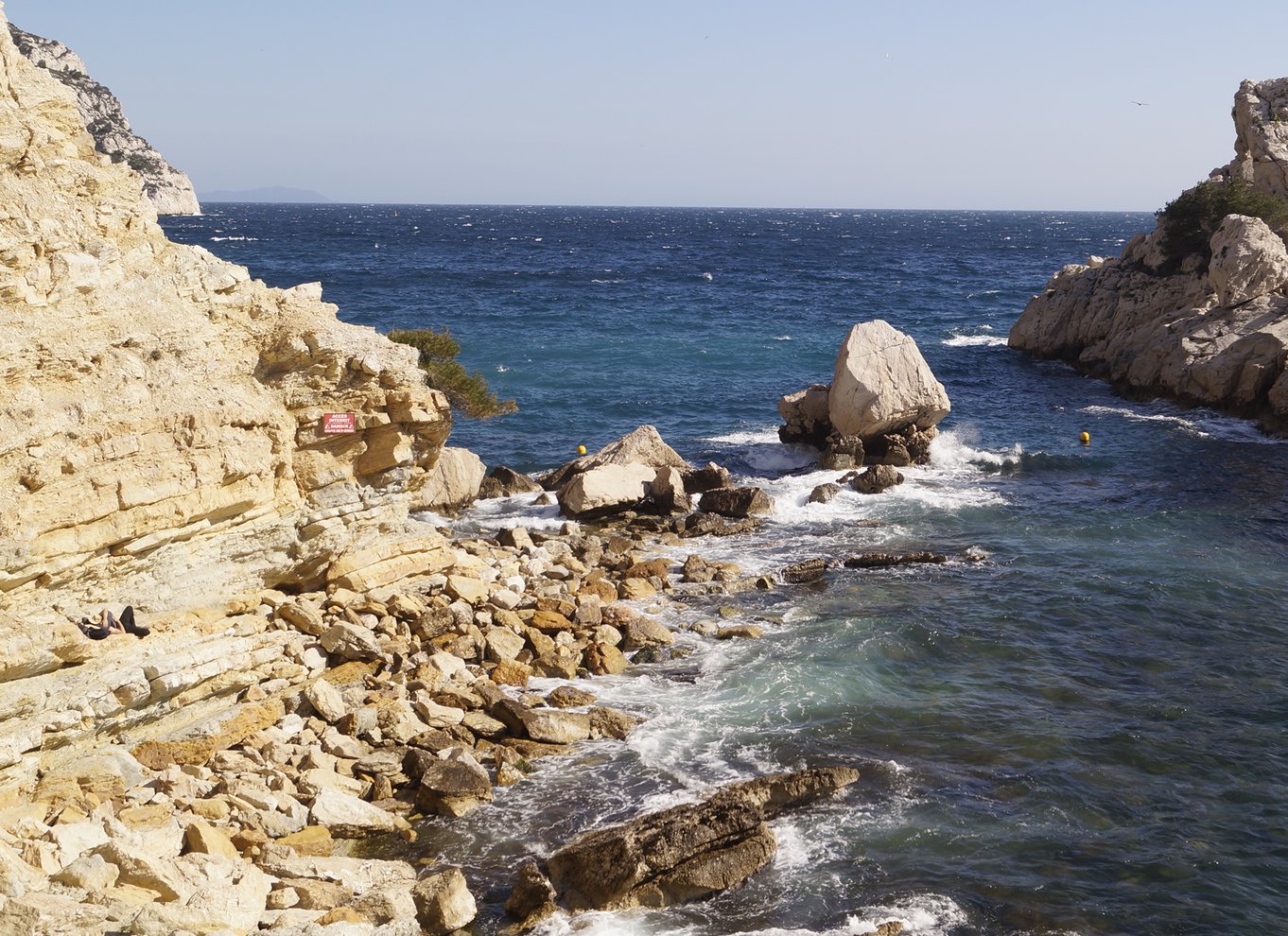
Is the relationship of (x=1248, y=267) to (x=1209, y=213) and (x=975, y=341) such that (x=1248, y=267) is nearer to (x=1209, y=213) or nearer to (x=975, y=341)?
(x=1209, y=213)

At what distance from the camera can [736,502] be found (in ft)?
100

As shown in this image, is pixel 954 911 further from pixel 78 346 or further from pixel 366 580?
pixel 78 346

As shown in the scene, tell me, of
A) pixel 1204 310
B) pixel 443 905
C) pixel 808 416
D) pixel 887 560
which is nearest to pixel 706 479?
pixel 808 416

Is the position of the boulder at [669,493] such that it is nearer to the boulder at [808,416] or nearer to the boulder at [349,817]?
the boulder at [808,416]

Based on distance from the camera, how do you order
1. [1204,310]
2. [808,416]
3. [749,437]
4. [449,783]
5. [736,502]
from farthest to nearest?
[1204,310], [749,437], [808,416], [736,502], [449,783]

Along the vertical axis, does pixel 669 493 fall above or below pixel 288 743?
above

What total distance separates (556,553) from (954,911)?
47.0ft

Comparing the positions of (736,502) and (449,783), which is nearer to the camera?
(449,783)

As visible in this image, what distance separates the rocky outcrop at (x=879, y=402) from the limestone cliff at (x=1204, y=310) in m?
13.5

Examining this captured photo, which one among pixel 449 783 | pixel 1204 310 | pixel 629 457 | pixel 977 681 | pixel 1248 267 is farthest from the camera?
pixel 1204 310

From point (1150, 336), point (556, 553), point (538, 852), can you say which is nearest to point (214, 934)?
point (538, 852)

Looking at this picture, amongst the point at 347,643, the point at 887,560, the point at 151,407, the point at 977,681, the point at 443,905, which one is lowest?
the point at 443,905

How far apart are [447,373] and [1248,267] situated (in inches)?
1251

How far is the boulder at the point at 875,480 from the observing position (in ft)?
107
